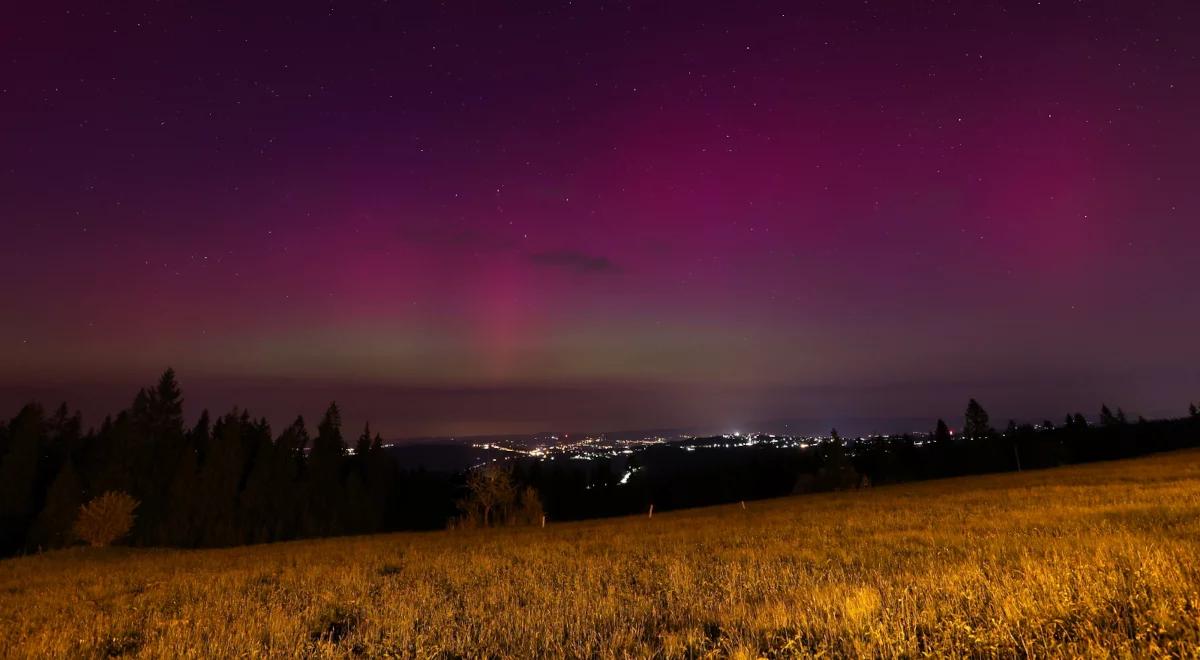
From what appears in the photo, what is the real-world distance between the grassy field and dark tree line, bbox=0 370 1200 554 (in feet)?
155

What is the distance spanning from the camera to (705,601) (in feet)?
33.8

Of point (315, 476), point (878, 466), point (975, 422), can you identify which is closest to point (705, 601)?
point (315, 476)

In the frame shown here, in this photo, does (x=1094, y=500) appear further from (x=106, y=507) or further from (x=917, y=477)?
(x=917, y=477)

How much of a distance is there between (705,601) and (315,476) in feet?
335

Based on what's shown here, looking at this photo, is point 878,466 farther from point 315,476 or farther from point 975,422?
point 315,476

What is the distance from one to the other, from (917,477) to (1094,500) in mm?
108419

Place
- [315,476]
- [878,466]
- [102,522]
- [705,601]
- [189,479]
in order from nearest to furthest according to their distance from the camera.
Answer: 1. [705,601]
2. [102,522]
3. [189,479]
4. [315,476]
5. [878,466]

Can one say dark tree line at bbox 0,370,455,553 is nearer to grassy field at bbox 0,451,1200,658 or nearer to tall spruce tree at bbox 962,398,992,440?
grassy field at bbox 0,451,1200,658

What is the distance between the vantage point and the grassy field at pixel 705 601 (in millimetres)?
6969

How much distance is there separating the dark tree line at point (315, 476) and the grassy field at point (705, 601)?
4718 cm

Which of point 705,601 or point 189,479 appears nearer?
point 705,601

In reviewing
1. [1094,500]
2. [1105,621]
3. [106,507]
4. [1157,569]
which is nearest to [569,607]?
[1105,621]

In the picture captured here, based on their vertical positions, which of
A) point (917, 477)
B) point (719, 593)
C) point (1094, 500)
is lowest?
point (917, 477)

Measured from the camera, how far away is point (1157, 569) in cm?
891
